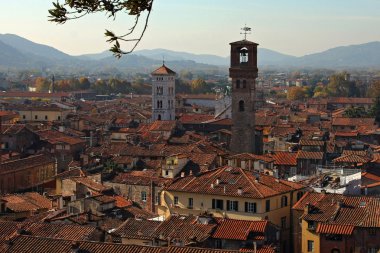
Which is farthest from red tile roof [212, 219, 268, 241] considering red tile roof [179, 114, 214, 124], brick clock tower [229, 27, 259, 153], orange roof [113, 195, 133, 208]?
red tile roof [179, 114, 214, 124]

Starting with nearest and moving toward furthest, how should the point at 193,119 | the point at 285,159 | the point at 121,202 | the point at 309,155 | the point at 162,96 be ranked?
the point at 121,202
the point at 309,155
the point at 285,159
the point at 162,96
the point at 193,119

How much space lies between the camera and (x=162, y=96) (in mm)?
71938

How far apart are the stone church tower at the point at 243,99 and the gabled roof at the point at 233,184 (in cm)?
1519

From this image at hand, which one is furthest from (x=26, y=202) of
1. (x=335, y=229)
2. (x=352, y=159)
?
(x=352, y=159)

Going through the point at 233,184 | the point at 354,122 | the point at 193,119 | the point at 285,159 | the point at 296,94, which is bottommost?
the point at 296,94

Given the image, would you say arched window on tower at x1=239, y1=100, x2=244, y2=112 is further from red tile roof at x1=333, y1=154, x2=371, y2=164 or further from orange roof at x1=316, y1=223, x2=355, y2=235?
orange roof at x1=316, y1=223, x2=355, y2=235

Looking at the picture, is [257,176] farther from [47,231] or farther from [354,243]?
[47,231]

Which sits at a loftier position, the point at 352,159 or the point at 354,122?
the point at 352,159

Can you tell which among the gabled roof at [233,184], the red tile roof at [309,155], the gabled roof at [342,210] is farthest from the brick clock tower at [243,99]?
the gabled roof at [342,210]

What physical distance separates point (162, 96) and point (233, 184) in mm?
40718

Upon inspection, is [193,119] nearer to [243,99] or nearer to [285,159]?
[243,99]

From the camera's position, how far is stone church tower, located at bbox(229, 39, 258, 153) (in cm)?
4891

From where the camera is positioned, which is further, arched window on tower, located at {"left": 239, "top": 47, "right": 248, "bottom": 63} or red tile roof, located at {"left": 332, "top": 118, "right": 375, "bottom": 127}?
red tile roof, located at {"left": 332, "top": 118, "right": 375, "bottom": 127}

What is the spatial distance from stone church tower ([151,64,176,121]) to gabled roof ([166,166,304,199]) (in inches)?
1506
